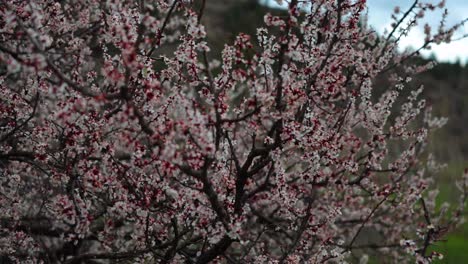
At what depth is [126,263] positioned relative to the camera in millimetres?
5023

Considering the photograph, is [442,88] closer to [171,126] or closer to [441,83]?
[441,83]

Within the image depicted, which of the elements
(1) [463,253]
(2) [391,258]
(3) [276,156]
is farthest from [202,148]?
(1) [463,253]

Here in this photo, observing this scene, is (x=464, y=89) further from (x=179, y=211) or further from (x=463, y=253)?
(x=179, y=211)

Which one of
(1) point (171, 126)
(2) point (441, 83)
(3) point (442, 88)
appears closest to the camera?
(1) point (171, 126)

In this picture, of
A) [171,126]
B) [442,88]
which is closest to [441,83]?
[442,88]

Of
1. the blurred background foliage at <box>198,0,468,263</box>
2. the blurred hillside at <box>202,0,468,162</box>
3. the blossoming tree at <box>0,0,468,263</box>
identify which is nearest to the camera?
the blossoming tree at <box>0,0,468,263</box>

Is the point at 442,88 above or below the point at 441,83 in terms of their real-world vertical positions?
below

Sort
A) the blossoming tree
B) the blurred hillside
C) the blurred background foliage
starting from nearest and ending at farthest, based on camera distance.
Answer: the blossoming tree
the blurred background foliage
the blurred hillside

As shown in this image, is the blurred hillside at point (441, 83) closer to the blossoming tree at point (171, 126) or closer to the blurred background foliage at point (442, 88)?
the blurred background foliage at point (442, 88)

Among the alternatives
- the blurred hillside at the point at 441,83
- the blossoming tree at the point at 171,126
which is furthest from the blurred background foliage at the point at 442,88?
the blossoming tree at the point at 171,126

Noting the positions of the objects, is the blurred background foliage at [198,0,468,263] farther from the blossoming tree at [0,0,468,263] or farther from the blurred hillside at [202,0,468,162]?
the blossoming tree at [0,0,468,263]

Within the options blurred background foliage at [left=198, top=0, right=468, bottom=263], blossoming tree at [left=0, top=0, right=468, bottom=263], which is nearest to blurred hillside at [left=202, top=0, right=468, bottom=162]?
blurred background foliage at [left=198, top=0, right=468, bottom=263]

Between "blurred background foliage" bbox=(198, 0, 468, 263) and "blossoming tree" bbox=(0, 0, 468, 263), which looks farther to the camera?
"blurred background foliage" bbox=(198, 0, 468, 263)

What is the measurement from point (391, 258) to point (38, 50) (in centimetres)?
766
